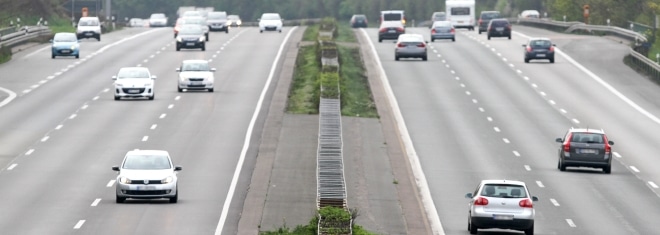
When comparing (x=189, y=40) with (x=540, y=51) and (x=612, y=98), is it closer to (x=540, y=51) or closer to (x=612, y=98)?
(x=540, y=51)

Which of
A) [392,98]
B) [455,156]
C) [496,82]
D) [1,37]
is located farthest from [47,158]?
[1,37]

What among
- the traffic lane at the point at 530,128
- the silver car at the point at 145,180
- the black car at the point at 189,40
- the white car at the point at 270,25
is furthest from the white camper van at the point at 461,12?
the silver car at the point at 145,180

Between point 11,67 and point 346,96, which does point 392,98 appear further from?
point 11,67

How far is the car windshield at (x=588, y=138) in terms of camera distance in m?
47.1

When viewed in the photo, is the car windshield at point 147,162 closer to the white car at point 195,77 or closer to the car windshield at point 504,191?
the car windshield at point 504,191

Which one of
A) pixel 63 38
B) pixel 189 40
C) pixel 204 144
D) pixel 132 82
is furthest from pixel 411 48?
pixel 204 144

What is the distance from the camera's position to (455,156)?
50.1 metres

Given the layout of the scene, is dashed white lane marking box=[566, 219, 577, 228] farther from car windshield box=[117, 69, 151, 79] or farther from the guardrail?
the guardrail

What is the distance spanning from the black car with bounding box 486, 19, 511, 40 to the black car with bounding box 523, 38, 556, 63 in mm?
18468

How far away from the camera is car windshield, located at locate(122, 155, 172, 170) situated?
37.7 metres

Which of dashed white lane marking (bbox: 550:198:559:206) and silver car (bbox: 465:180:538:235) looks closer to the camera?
silver car (bbox: 465:180:538:235)

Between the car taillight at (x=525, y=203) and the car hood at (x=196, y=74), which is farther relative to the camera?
the car hood at (x=196, y=74)

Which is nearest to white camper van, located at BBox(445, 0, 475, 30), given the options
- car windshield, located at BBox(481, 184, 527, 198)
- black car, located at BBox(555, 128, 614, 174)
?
black car, located at BBox(555, 128, 614, 174)

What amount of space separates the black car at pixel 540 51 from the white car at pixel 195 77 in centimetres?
2232
